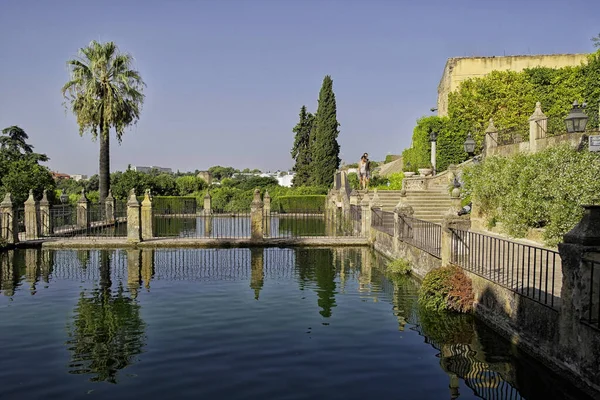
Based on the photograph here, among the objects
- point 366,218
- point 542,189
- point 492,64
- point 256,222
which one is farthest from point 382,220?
point 492,64

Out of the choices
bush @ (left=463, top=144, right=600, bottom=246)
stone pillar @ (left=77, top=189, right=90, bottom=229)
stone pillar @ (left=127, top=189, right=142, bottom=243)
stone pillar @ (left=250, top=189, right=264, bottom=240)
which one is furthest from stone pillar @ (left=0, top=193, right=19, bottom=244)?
bush @ (left=463, top=144, right=600, bottom=246)

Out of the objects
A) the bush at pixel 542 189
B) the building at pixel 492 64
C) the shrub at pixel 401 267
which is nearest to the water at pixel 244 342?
the shrub at pixel 401 267

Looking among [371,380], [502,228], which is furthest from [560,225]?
[371,380]

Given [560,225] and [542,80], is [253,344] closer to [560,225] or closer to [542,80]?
[560,225]

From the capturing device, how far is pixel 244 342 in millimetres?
8328

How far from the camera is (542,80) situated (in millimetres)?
33625

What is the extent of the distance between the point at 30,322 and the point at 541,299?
8.52 metres

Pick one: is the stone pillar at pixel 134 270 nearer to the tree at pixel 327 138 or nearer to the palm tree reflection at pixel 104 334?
the palm tree reflection at pixel 104 334

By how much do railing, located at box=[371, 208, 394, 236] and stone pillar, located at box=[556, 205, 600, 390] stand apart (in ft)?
39.4

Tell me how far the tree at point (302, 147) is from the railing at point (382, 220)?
4219 centimetres

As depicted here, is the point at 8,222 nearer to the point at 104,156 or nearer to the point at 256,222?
the point at 256,222

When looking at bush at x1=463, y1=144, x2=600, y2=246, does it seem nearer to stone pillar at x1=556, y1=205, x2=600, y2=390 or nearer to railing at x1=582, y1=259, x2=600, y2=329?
stone pillar at x1=556, y1=205, x2=600, y2=390

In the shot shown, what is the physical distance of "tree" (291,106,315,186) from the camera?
208 ft

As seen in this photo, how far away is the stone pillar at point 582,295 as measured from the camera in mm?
5891
